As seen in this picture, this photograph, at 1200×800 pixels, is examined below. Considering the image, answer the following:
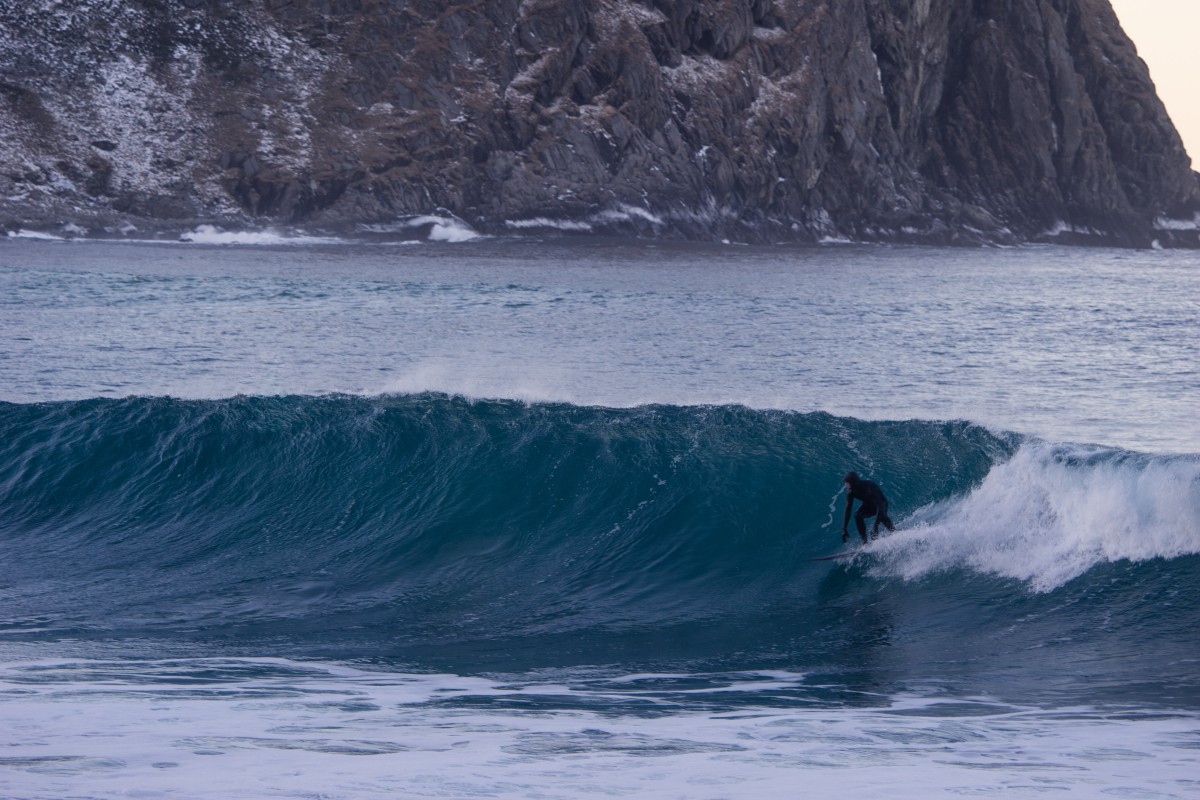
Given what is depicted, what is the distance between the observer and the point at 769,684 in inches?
407

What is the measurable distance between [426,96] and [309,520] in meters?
81.2

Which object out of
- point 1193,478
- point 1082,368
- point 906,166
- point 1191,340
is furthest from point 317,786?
point 906,166

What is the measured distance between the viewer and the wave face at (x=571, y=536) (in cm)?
1180

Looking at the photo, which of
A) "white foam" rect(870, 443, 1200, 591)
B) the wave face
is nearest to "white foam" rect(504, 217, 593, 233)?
the wave face

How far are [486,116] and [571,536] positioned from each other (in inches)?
3171

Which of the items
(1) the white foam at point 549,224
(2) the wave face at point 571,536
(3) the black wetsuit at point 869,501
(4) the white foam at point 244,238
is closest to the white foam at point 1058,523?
(2) the wave face at point 571,536

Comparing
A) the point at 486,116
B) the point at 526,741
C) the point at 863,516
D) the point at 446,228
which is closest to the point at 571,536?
the point at 863,516

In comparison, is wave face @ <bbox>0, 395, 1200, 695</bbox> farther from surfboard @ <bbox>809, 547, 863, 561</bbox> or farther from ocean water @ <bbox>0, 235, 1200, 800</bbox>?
surfboard @ <bbox>809, 547, 863, 561</bbox>

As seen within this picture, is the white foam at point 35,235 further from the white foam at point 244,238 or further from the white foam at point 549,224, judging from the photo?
the white foam at point 549,224

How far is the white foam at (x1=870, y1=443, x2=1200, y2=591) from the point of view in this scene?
13.1 metres

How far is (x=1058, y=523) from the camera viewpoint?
13672 millimetres

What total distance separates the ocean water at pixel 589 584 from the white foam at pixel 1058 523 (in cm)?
4

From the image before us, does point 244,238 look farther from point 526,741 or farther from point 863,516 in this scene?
point 526,741

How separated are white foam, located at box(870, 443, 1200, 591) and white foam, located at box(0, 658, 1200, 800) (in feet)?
12.0
